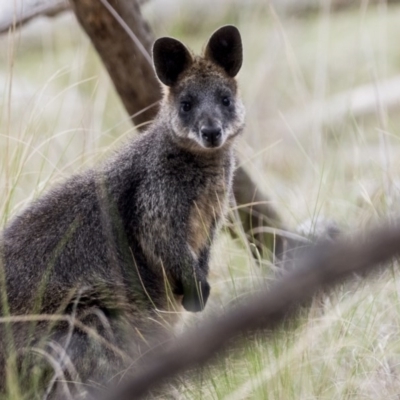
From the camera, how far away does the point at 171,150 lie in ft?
14.5

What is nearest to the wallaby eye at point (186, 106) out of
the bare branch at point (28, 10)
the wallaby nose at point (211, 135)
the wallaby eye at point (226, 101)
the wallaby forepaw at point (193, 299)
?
the wallaby eye at point (226, 101)

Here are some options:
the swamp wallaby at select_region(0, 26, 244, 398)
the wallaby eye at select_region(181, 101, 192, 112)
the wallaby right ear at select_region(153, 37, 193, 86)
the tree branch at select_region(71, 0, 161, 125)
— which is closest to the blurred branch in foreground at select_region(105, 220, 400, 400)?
the swamp wallaby at select_region(0, 26, 244, 398)

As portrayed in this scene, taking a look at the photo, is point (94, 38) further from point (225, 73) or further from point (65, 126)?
point (65, 126)

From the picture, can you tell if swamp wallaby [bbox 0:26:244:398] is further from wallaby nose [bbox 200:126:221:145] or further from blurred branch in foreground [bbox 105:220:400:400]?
blurred branch in foreground [bbox 105:220:400:400]

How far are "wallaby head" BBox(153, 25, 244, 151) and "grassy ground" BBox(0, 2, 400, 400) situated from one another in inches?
21.5

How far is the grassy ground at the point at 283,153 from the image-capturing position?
11.2 feet

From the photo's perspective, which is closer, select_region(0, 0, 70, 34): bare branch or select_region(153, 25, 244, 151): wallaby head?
select_region(153, 25, 244, 151): wallaby head

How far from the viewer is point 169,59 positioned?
4.57 meters

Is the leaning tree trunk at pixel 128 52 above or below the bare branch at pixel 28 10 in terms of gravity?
below

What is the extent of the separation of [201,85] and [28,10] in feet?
4.73

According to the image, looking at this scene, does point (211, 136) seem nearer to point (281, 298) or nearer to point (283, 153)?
point (281, 298)

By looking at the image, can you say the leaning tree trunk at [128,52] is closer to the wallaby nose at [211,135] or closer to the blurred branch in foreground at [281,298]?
the wallaby nose at [211,135]

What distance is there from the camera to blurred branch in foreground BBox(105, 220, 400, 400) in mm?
1093

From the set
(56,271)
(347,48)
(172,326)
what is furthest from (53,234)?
(347,48)
